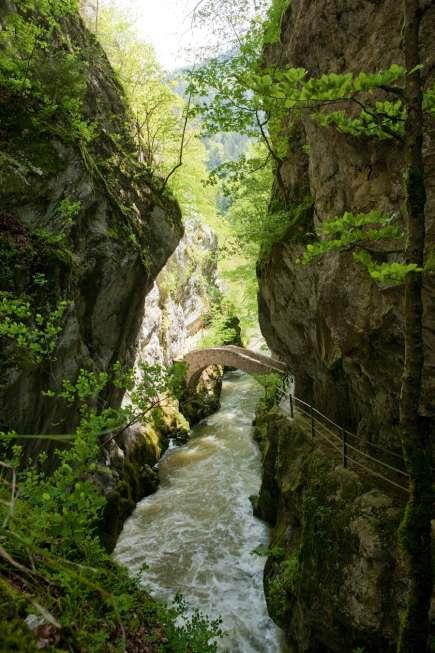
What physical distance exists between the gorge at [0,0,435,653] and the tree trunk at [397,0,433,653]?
19 mm

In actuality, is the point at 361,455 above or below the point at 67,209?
A: below

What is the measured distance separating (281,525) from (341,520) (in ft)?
12.4

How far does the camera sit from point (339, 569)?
5.43 m

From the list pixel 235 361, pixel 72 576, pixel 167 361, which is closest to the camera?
pixel 72 576

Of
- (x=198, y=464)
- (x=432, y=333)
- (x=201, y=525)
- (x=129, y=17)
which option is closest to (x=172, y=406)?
(x=198, y=464)

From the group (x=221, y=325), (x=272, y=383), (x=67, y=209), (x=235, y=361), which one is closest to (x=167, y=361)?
(x=235, y=361)

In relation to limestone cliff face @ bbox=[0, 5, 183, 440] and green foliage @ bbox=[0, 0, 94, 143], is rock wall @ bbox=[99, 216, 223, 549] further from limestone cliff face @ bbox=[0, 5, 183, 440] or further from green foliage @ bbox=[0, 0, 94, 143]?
green foliage @ bbox=[0, 0, 94, 143]

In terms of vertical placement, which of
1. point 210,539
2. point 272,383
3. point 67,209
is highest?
point 67,209

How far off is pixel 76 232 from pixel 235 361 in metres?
11.6

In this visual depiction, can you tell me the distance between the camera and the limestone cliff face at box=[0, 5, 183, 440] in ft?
20.6

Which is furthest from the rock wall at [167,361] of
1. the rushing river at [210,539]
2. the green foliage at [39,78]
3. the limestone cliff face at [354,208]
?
the green foliage at [39,78]

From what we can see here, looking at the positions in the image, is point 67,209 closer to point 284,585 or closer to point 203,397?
point 284,585

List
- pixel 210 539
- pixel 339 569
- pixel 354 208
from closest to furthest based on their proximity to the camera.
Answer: pixel 339 569
pixel 354 208
pixel 210 539

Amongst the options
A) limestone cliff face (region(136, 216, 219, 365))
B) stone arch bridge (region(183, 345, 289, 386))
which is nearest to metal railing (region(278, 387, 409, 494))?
stone arch bridge (region(183, 345, 289, 386))
